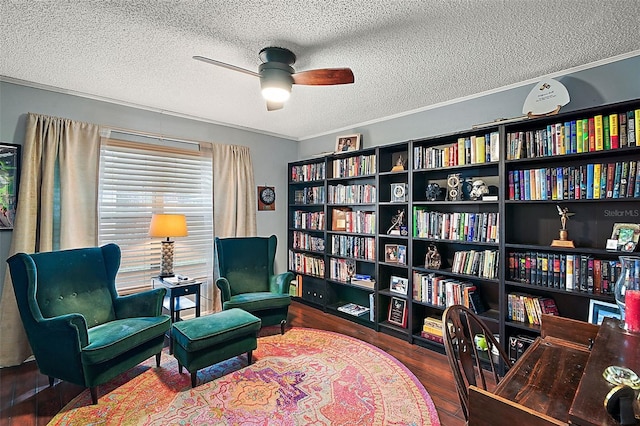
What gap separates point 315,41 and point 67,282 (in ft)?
8.94

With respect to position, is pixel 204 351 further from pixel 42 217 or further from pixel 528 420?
pixel 528 420

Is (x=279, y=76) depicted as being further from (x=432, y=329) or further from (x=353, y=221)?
(x=432, y=329)

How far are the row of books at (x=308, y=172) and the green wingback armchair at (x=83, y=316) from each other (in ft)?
7.94

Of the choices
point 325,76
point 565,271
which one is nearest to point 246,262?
point 325,76

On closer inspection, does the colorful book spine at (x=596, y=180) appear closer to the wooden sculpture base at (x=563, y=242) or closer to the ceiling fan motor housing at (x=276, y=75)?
the wooden sculpture base at (x=563, y=242)

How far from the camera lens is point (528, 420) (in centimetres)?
87

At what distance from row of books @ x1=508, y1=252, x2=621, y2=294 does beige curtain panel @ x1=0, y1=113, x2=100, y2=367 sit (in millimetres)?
4015

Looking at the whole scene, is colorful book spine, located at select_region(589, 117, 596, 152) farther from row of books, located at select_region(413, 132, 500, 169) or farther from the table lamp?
the table lamp

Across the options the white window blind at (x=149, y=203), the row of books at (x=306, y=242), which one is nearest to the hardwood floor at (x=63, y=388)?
the white window blind at (x=149, y=203)

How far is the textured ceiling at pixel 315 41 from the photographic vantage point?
5.72 feet

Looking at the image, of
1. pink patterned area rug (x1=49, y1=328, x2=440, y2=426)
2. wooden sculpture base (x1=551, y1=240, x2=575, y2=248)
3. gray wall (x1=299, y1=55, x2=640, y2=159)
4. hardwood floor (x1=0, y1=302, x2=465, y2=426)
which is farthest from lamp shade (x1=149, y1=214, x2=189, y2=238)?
wooden sculpture base (x1=551, y1=240, x2=575, y2=248)

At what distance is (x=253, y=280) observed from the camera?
3.70 m

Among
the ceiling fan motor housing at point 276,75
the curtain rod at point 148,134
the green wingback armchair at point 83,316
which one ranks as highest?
the ceiling fan motor housing at point 276,75

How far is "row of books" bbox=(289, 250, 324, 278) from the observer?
431 cm
